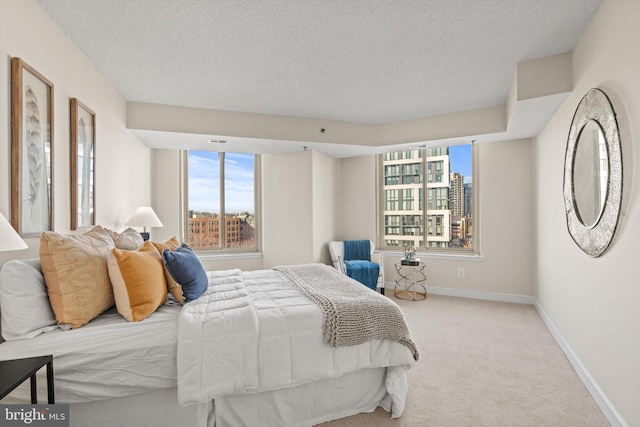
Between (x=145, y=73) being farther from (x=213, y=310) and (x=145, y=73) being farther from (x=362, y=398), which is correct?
(x=362, y=398)

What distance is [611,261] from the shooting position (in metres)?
1.96

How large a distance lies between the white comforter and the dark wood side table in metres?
0.52

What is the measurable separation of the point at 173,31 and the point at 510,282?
4911mm

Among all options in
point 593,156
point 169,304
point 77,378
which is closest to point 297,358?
point 169,304

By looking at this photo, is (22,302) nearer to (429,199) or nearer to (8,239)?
(8,239)

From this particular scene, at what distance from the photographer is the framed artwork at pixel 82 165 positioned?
238cm

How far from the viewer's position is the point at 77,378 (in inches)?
60.1

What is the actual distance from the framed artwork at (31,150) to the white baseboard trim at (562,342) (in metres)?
3.60

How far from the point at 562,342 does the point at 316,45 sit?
11.2ft

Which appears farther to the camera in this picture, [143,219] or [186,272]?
[143,219]

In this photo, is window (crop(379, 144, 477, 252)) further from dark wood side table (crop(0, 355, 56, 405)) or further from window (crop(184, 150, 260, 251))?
dark wood side table (crop(0, 355, 56, 405))

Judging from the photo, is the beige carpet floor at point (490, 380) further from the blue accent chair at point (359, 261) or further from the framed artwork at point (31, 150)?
the framed artwork at point (31, 150)

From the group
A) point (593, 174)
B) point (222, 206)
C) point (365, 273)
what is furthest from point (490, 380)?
point (222, 206)

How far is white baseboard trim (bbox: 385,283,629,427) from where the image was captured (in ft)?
6.31
